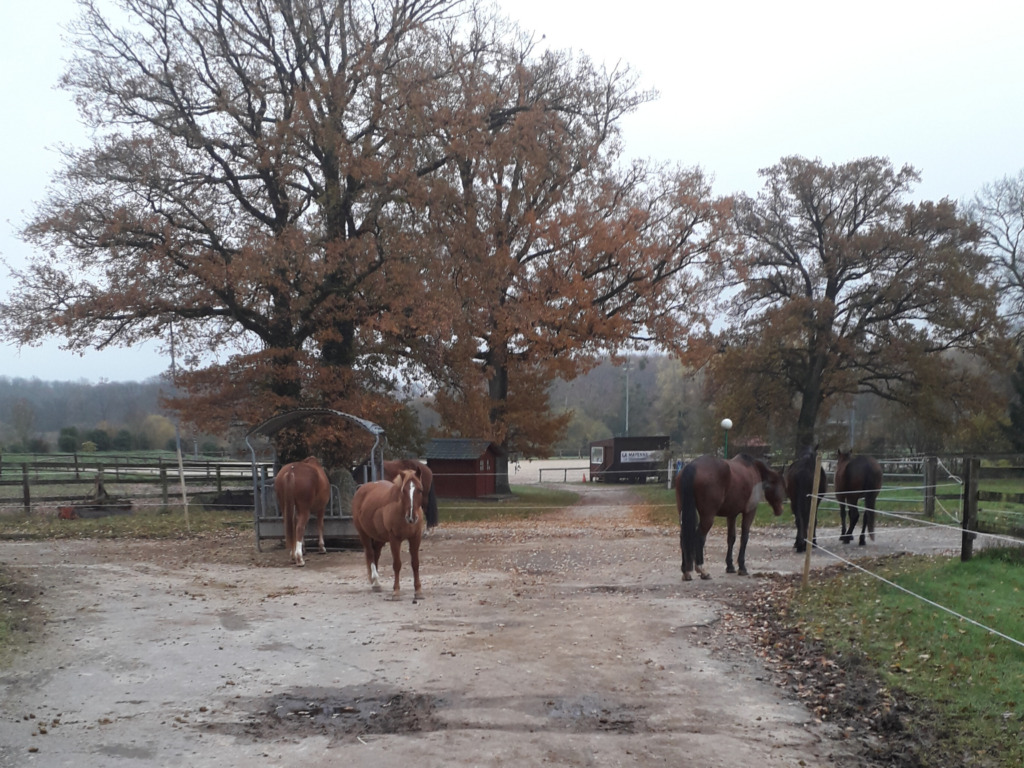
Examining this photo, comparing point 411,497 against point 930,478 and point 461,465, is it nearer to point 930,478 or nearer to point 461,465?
point 930,478

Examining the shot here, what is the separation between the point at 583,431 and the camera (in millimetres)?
76062

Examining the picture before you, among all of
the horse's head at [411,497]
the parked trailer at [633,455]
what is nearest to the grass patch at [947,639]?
the horse's head at [411,497]

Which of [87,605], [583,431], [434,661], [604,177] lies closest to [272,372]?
[87,605]

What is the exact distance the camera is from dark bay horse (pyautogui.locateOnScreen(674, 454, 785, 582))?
35.7 feet

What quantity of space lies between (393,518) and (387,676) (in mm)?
3397

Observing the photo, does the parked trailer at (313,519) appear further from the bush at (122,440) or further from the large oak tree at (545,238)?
the bush at (122,440)

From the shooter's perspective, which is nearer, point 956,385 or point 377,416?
point 377,416

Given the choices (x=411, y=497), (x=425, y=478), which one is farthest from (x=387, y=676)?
(x=425, y=478)

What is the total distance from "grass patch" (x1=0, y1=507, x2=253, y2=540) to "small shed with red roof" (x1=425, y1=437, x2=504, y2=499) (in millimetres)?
10713

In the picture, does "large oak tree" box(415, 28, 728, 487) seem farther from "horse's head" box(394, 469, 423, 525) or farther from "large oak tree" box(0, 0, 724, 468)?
"horse's head" box(394, 469, 423, 525)

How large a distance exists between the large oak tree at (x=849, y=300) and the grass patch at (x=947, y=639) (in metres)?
20.0

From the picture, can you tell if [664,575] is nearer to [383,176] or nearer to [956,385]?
[383,176]

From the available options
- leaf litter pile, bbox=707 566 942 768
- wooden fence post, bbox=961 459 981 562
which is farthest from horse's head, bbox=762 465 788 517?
leaf litter pile, bbox=707 566 942 768

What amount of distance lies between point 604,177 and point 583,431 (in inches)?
1955
